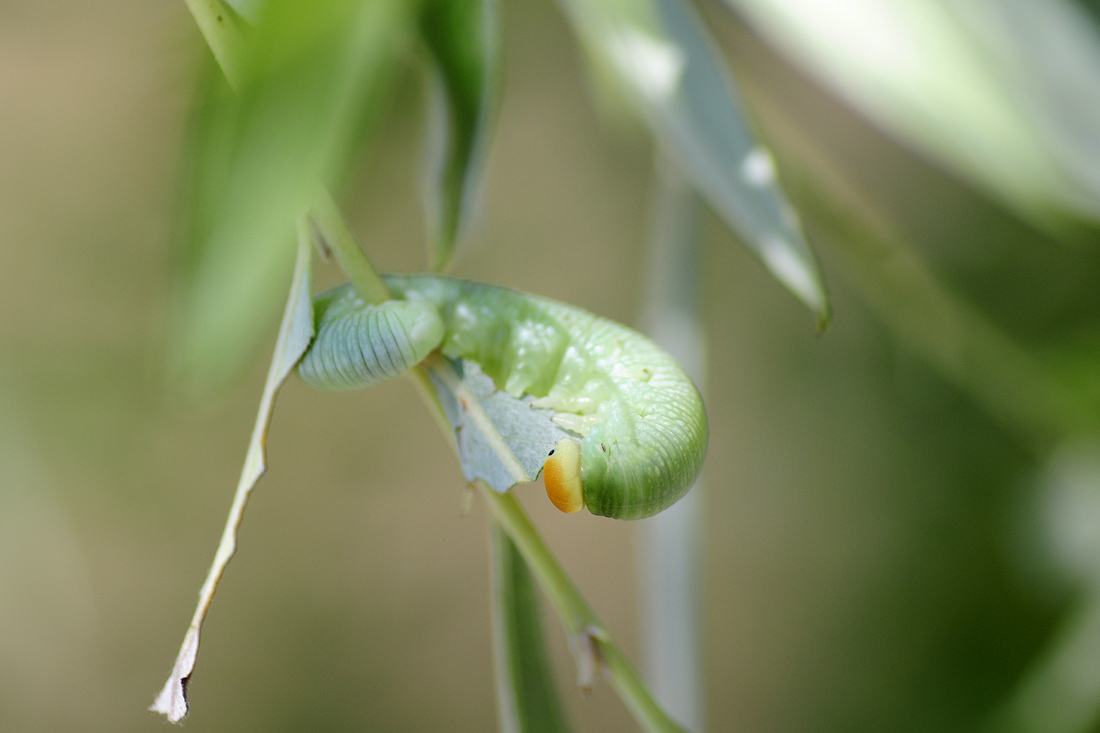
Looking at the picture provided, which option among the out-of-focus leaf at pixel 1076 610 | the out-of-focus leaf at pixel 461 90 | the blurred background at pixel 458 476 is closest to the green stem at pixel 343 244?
the out-of-focus leaf at pixel 461 90

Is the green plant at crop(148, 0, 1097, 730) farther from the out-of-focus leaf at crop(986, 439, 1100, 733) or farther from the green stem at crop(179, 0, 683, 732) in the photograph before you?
the out-of-focus leaf at crop(986, 439, 1100, 733)

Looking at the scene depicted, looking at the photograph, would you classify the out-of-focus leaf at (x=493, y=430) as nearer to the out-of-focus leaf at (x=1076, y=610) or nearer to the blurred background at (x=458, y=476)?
the out-of-focus leaf at (x=1076, y=610)

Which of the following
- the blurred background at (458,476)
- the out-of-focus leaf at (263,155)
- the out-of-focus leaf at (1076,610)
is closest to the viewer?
the out-of-focus leaf at (263,155)

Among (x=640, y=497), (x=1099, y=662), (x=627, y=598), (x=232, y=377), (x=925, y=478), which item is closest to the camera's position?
(x=232, y=377)

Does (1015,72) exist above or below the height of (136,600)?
below

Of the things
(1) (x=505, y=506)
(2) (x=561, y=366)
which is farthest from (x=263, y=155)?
(2) (x=561, y=366)

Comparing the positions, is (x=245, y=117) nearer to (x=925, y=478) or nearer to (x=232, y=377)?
(x=232, y=377)

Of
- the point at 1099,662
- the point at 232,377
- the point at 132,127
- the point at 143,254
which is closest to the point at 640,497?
the point at 232,377

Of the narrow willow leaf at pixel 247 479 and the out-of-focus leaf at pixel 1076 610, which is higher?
the narrow willow leaf at pixel 247 479
